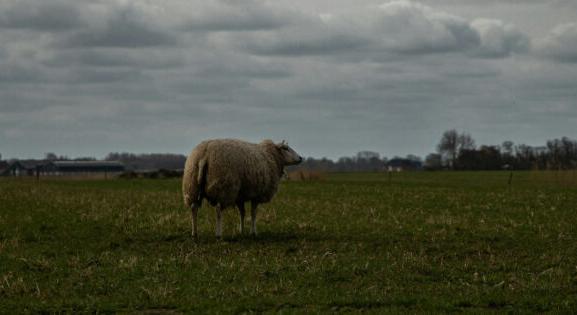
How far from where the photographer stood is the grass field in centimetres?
1055

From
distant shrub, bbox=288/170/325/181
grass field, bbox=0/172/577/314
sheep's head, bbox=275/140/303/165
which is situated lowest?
grass field, bbox=0/172/577/314

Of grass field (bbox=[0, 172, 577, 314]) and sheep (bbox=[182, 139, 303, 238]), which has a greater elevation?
sheep (bbox=[182, 139, 303, 238])

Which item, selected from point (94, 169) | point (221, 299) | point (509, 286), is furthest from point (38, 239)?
point (94, 169)

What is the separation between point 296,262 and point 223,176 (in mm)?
3701

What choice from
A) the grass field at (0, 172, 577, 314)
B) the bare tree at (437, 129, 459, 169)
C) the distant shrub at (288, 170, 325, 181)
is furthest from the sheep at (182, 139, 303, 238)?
the bare tree at (437, 129, 459, 169)

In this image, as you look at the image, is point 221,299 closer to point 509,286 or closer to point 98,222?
point 509,286

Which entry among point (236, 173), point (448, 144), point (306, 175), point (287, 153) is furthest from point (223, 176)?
point (448, 144)

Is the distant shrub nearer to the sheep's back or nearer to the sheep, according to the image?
the sheep's back

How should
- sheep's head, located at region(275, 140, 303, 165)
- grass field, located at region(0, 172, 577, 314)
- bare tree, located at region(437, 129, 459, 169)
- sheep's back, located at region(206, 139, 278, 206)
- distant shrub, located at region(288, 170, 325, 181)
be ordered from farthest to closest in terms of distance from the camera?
bare tree, located at region(437, 129, 459, 169) → distant shrub, located at region(288, 170, 325, 181) → sheep's head, located at region(275, 140, 303, 165) → sheep's back, located at region(206, 139, 278, 206) → grass field, located at region(0, 172, 577, 314)

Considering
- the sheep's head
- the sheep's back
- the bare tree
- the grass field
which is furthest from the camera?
the bare tree

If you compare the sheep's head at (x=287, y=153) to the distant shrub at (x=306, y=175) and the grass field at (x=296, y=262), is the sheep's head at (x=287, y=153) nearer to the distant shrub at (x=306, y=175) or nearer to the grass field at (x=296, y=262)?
the grass field at (x=296, y=262)

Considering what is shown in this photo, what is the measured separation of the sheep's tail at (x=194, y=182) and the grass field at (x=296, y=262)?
0.92 meters

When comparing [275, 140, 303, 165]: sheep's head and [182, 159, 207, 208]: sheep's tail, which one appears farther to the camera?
[275, 140, 303, 165]: sheep's head

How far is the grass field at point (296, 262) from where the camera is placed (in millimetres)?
10547
